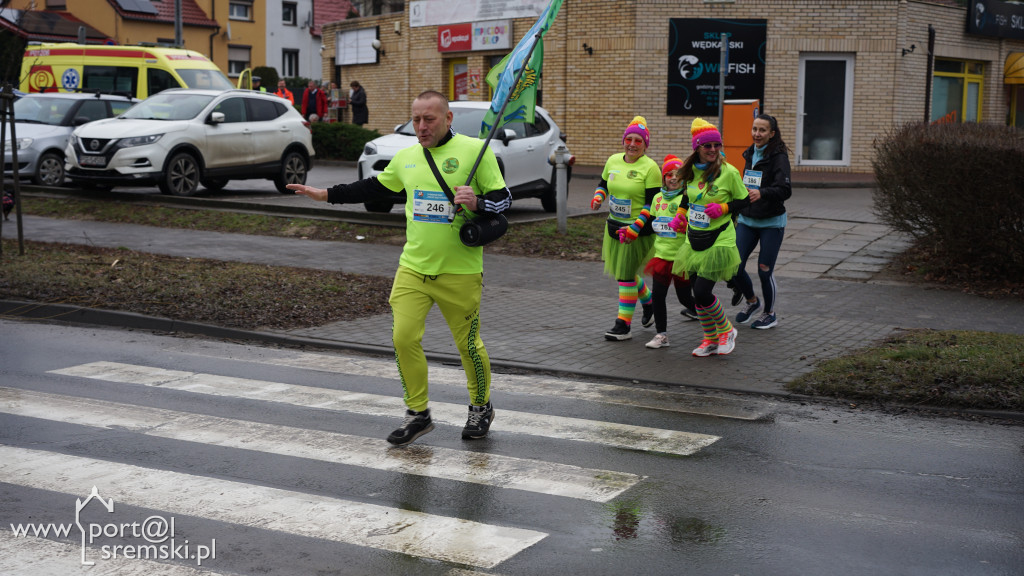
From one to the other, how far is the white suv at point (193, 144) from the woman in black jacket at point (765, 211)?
11.2 m

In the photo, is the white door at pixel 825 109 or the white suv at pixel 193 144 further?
the white door at pixel 825 109

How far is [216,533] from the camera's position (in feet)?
15.3

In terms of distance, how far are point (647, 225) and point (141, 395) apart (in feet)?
13.9

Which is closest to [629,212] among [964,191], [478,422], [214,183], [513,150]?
[478,422]

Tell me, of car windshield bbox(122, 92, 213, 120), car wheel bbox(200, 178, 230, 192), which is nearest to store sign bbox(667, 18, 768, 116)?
car wheel bbox(200, 178, 230, 192)

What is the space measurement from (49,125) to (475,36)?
1261cm

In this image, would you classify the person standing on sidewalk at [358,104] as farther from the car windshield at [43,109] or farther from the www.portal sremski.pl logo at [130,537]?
the www.portal sremski.pl logo at [130,537]

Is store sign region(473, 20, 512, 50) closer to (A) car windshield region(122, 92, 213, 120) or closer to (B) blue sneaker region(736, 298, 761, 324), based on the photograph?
(A) car windshield region(122, 92, 213, 120)

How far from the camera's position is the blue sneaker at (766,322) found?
9.69 m

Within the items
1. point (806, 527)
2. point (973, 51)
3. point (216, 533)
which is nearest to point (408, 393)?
point (216, 533)

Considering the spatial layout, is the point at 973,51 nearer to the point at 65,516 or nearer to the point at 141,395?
the point at 141,395

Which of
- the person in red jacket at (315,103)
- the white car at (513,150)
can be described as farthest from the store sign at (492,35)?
the white car at (513,150)

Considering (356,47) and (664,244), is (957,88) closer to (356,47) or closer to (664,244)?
(356,47)

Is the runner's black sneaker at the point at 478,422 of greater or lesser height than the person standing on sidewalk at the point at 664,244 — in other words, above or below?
below
